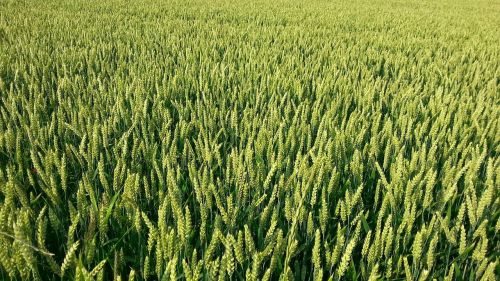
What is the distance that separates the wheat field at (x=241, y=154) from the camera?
730mm

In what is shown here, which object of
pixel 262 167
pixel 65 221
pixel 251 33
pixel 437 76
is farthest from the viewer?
pixel 251 33

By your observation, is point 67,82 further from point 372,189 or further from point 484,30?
point 484,30

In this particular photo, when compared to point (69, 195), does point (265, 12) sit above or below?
above

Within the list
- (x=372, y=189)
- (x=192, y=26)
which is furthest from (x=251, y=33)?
(x=372, y=189)

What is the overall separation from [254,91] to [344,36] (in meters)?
2.60

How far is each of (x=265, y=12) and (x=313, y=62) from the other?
375cm

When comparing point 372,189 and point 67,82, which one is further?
point 67,82

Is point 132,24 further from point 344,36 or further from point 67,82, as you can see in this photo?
point 67,82

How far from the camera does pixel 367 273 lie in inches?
29.9

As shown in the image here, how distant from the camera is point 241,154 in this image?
3.24 ft

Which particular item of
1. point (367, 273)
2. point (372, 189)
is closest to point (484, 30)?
point (372, 189)

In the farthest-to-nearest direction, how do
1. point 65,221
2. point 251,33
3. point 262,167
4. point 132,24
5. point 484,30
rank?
point 484,30, point 132,24, point 251,33, point 262,167, point 65,221

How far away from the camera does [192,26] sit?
14.6ft

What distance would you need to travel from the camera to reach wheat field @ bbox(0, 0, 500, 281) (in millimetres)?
730
